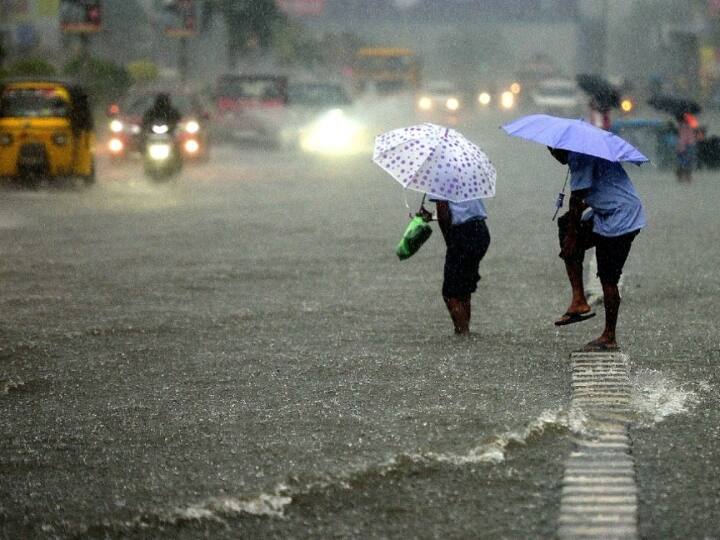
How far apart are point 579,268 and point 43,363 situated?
129 inches

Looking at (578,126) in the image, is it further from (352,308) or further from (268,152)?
(268,152)

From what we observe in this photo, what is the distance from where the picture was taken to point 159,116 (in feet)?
83.8

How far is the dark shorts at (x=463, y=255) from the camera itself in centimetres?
1007

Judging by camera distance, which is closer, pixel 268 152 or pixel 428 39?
pixel 268 152

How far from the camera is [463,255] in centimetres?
1005

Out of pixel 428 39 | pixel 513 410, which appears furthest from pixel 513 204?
pixel 428 39

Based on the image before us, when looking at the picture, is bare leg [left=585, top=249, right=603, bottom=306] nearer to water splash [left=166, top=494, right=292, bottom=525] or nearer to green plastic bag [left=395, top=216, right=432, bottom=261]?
green plastic bag [left=395, top=216, right=432, bottom=261]

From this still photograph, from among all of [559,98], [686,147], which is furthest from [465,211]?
[559,98]

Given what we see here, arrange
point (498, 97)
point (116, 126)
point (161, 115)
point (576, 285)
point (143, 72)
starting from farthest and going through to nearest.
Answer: point (498, 97) → point (143, 72) → point (116, 126) → point (161, 115) → point (576, 285)

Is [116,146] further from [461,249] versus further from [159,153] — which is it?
[461,249]

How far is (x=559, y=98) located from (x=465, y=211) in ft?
174

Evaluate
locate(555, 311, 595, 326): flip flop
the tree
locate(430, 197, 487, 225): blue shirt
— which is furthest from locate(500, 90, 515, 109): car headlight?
locate(555, 311, 595, 326): flip flop

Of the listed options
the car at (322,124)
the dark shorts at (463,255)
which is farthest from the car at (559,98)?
the dark shorts at (463,255)

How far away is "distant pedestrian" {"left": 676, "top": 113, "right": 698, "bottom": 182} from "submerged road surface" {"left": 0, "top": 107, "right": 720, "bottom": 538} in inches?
348
